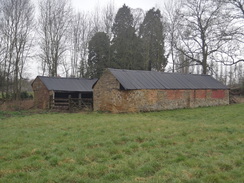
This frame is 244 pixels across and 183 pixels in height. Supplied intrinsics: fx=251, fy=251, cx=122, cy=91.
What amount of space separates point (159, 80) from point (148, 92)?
3.07 meters

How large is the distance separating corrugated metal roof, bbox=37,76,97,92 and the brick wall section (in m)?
0.59

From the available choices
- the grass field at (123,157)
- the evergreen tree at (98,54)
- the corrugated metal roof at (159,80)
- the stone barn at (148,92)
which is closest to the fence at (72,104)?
the stone barn at (148,92)

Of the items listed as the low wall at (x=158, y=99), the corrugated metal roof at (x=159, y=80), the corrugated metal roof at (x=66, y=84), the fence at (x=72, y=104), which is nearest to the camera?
the low wall at (x=158, y=99)

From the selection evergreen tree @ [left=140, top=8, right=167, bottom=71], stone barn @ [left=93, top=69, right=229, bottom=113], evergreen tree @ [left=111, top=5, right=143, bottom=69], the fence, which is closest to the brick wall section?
the fence

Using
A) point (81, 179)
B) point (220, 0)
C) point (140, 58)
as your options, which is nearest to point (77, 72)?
point (140, 58)

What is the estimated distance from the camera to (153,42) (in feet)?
133

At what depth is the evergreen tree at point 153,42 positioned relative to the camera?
39938mm

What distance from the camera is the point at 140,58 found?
4031 centimetres

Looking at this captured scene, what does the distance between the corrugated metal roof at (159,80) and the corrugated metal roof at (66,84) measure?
794cm

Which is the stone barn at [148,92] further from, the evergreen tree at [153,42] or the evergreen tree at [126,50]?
the evergreen tree at [126,50]

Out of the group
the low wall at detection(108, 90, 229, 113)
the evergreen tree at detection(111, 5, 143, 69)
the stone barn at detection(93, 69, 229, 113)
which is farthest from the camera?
the evergreen tree at detection(111, 5, 143, 69)

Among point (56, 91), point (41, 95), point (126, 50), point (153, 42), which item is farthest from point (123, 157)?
point (153, 42)

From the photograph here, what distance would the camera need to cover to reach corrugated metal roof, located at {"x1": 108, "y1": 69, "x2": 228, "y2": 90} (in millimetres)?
22094

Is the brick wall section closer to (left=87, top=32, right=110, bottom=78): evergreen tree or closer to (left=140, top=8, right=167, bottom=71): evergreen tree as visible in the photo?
(left=87, top=32, right=110, bottom=78): evergreen tree
